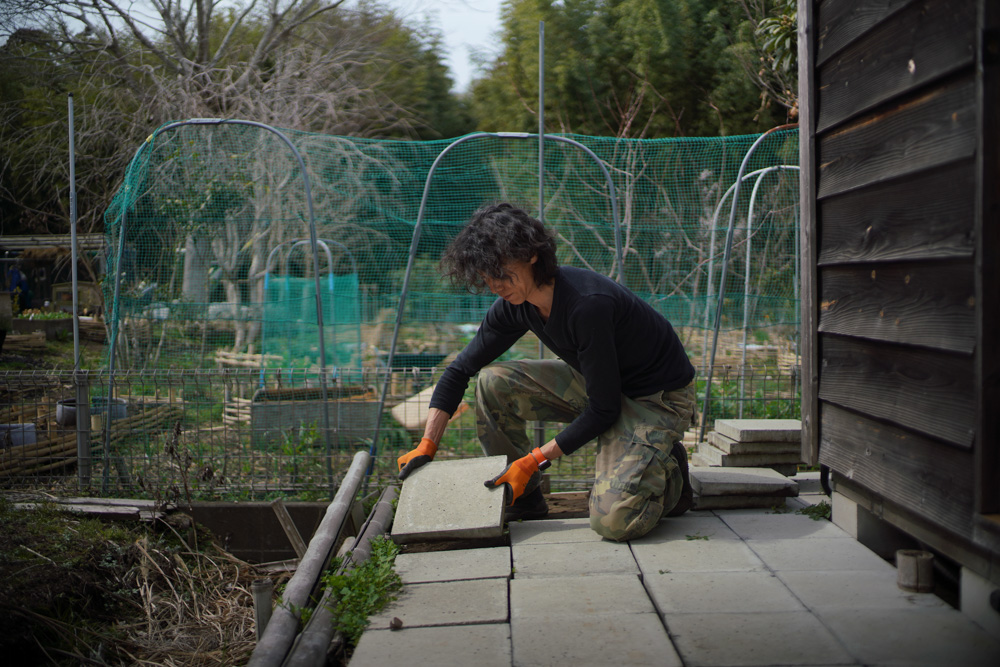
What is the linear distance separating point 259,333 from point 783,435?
805 cm

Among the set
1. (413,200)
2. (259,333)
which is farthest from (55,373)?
(413,200)

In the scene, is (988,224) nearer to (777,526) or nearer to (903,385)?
(903,385)

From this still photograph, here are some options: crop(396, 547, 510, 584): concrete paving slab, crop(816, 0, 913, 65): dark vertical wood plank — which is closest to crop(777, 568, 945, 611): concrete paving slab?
crop(396, 547, 510, 584): concrete paving slab

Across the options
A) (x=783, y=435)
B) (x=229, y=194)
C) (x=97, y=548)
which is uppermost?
(x=229, y=194)

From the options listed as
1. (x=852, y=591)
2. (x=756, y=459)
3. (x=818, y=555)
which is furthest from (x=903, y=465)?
(x=756, y=459)

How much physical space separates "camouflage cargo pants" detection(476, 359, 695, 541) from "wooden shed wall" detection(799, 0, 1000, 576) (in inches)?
23.5

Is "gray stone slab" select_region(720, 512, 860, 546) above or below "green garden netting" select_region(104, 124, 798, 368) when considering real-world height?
below

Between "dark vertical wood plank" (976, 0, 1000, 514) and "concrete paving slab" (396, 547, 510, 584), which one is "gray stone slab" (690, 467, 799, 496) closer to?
"concrete paving slab" (396, 547, 510, 584)

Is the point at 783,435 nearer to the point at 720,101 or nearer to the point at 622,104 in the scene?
the point at 720,101

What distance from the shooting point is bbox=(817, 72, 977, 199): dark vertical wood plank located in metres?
1.98

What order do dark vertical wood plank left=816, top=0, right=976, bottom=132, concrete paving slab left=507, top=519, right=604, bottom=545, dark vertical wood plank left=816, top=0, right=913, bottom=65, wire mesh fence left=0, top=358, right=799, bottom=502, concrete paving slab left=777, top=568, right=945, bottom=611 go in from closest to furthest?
dark vertical wood plank left=816, top=0, right=976, bottom=132, concrete paving slab left=777, top=568, right=945, bottom=611, dark vertical wood plank left=816, top=0, right=913, bottom=65, concrete paving slab left=507, top=519, right=604, bottom=545, wire mesh fence left=0, top=358, right=799, bottom=502

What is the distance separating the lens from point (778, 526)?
3141 millimetres

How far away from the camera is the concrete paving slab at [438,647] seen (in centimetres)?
203

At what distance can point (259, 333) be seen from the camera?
10.3m
